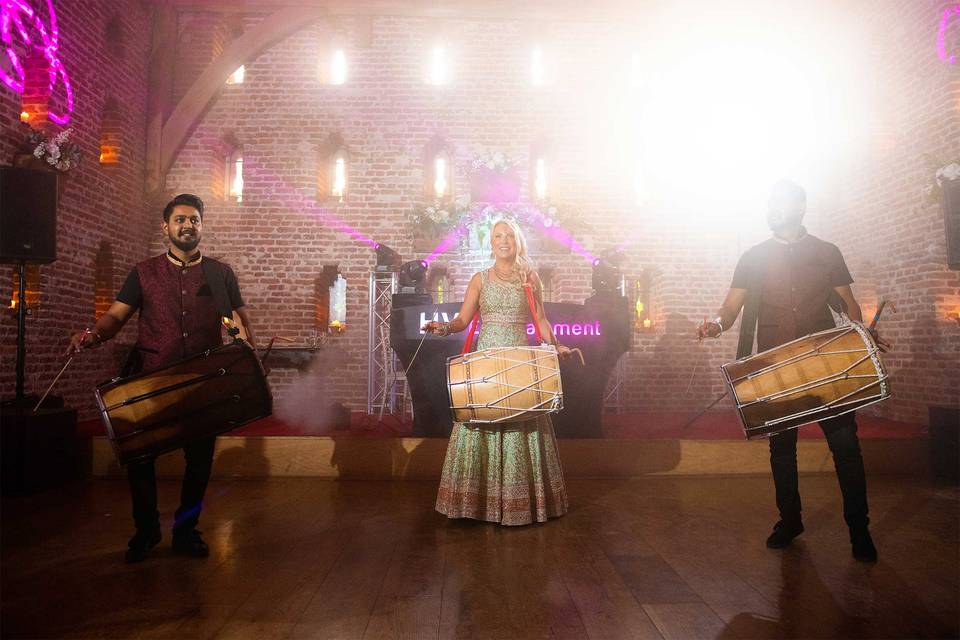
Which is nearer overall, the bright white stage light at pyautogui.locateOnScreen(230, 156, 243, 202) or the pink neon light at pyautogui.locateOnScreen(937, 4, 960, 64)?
the pink neon light at pyautogui.locateOnScreen(937, 4, 960, 64)

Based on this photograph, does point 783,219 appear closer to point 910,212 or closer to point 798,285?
point 798,285

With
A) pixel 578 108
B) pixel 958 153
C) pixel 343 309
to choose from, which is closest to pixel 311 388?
pixel 343 309

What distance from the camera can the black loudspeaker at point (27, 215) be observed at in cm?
381

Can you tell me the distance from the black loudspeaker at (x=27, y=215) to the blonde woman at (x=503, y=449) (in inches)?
127

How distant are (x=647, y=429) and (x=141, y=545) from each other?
151 inches

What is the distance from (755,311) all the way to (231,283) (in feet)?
8.12

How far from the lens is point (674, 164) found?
715 cm

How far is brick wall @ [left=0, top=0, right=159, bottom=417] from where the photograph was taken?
194 inches

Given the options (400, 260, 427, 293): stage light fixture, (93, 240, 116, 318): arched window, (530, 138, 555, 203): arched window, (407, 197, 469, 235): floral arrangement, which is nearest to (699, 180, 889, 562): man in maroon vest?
(400, 260, 427, 293): stage light fixture

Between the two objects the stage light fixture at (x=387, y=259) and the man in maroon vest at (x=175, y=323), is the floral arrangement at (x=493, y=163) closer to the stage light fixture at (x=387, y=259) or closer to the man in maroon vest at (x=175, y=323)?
the stage light fixture at (x=387, y=259)

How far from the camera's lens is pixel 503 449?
9.40ft

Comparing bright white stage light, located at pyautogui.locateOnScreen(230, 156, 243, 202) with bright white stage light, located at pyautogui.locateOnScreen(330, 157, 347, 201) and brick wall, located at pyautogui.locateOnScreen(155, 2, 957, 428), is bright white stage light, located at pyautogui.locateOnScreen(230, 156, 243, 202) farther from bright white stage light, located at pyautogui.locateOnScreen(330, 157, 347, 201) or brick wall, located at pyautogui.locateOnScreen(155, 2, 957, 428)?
bright white stage light, located at pyautogui.locateOnScreen(330, 157, 347, 201)

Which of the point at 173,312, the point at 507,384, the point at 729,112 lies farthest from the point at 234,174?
the point at 729,112

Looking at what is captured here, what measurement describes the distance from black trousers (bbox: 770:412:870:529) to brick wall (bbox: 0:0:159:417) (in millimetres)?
5624
